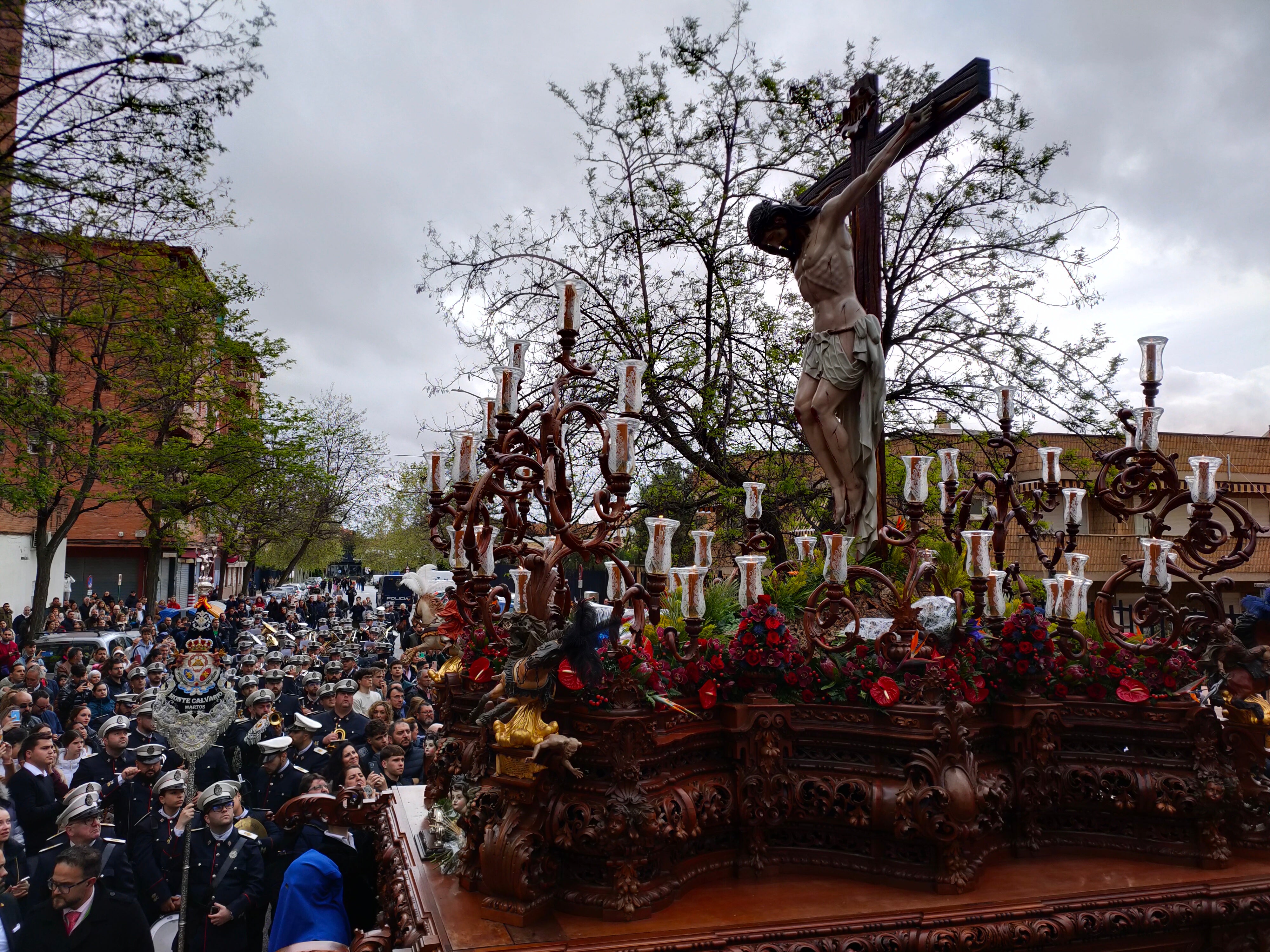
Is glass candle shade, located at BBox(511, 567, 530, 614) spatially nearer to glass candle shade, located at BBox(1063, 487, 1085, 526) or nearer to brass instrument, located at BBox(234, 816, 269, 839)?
brass instrument, located at BBox(234, 816, 269, 839)

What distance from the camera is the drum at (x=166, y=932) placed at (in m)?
6.49

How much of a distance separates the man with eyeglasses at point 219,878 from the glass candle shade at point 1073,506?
21.5ft

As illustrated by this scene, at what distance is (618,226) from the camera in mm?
12344

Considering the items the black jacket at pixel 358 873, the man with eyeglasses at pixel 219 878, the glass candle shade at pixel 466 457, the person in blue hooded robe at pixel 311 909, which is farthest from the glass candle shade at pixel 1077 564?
the man with eyeglasses at pixel 219 878

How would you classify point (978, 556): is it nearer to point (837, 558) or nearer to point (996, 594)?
point (996, 594)

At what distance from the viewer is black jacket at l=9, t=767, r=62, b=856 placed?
24.7ft

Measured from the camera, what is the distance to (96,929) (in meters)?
5.44

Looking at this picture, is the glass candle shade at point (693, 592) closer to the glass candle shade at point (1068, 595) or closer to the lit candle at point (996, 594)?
the lit candle at point (996, 594)

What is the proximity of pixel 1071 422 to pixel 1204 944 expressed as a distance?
26.1ft

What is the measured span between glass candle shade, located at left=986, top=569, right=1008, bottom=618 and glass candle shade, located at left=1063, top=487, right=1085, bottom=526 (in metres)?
1.22

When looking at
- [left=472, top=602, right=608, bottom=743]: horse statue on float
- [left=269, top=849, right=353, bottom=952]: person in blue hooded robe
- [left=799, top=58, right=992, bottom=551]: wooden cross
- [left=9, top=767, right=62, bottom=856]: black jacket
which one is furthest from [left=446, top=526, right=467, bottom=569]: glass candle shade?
[left=9, top=767, right=62, bottom=856]: black jacket

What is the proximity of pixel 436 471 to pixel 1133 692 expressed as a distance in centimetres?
429

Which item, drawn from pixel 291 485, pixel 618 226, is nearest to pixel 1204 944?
pixel 618 226

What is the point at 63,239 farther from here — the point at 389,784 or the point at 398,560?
the point at 398,560
